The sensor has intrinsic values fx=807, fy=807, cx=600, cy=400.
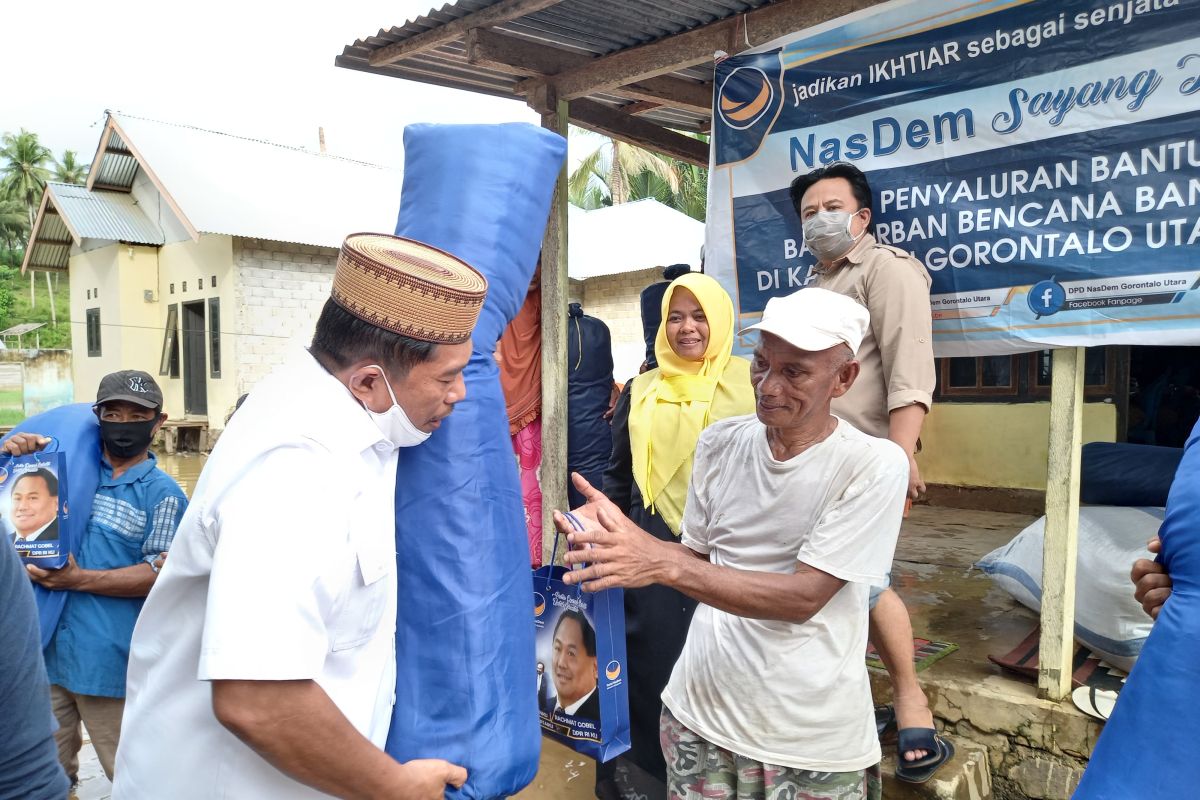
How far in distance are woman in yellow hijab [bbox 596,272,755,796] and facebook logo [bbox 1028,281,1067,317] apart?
1074 mm

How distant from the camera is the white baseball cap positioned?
1798 millimetres

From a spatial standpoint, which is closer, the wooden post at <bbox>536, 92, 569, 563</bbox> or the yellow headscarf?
the yellow headscarf

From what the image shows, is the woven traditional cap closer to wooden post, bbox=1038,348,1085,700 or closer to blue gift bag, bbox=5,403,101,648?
blue gift bag, bbox=5,403,101,648

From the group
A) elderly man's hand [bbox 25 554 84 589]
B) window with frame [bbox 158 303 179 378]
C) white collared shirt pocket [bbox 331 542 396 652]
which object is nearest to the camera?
white collared shirt pocket [bbox 331 542 396 652]

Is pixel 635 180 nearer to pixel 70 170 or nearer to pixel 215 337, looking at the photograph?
pixel 215 337

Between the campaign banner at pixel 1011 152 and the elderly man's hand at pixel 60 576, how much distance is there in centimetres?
297

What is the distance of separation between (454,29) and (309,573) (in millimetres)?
3427

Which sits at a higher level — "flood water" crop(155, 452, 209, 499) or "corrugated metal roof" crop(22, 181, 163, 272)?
"corrugated metal roof" crop(22, 181, 163, 272)

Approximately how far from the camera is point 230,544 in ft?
3.67

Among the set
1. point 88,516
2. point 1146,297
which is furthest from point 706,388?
point 88,516

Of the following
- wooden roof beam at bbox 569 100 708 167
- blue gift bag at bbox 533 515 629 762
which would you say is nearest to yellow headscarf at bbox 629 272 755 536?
blue gift bag at bbox 533 515 629 762

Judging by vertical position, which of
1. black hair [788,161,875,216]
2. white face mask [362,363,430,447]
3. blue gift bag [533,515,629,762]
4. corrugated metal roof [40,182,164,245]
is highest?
corrugated metal roof [40,182,164,245]

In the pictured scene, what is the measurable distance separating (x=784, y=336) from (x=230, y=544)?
118cm

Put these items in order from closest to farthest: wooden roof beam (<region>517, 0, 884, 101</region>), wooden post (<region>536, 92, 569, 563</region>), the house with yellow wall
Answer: wooden roof beam (<region>517, 0, 884, 101</region>)
wooden post (<region>536, 92, 569, 563</region>)
the house with yellow wall
